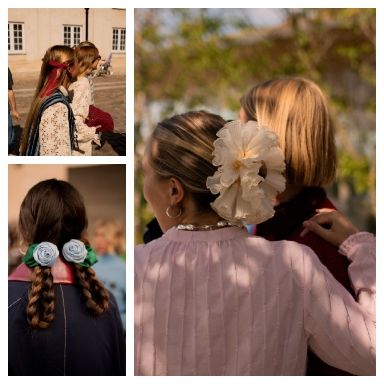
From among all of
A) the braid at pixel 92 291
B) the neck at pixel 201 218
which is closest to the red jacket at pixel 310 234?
the neck at pixel 201 218

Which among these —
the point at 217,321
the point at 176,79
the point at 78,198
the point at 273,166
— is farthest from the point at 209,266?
the point at 176,79

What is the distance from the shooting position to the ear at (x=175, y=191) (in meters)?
1.94

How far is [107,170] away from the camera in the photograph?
229 cm

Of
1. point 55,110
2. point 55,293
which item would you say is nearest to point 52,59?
point 55,110

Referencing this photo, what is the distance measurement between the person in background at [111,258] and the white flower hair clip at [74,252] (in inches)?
2.4

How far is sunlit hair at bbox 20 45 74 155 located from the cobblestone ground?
18 millimetres

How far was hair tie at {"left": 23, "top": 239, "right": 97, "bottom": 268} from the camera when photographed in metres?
2.19

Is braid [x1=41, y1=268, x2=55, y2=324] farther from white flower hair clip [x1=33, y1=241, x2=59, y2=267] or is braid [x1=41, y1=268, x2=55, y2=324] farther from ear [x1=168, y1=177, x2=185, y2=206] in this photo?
ear [x1=168, y1=177, x2=185, y2=206]

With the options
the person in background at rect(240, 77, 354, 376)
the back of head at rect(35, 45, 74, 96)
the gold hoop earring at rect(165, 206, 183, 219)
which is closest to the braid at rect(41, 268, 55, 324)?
the gold hoop earring at rect(165, 206, 183, 219)

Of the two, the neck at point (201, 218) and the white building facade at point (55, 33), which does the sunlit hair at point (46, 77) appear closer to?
Result: the white building facade at point (55, 33)

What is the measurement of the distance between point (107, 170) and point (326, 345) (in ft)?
2.91

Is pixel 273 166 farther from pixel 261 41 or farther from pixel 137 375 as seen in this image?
pixel 261 41

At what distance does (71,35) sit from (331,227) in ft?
3.41

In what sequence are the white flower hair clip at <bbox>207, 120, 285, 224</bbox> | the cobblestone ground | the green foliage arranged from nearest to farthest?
the white flower hair clip at <bbox>207, 120, 285, 224</bbox> → the cobblestone ground → the green foliage
